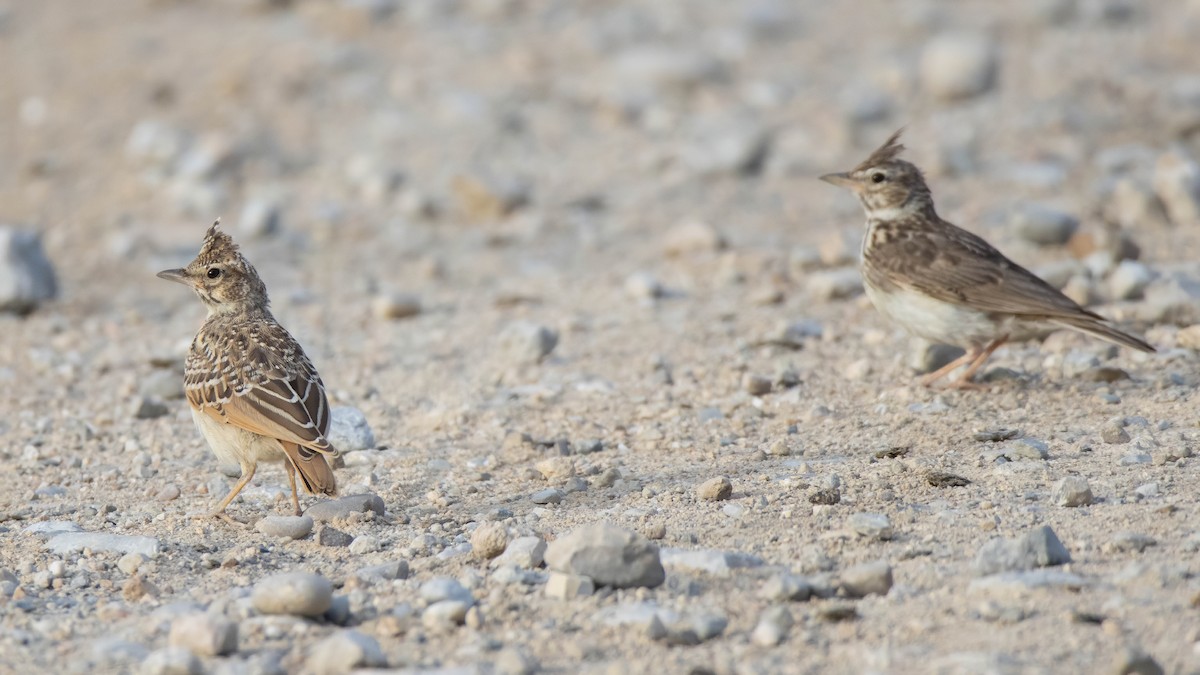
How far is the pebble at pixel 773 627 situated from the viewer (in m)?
4.63

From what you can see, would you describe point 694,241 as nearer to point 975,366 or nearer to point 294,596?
point 975,366

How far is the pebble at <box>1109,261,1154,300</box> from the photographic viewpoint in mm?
9305

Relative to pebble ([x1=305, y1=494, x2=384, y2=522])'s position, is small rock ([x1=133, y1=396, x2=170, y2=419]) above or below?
Answer: below

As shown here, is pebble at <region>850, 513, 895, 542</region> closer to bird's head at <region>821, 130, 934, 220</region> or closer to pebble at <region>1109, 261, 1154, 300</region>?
bird's head at <region>821, 130, 934, 220</region>

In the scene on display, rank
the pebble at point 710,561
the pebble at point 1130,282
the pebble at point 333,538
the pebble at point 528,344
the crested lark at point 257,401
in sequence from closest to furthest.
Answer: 1. the pebble at point 710,561
2. the pebble at point 333,538
3. the crested lark at point 257,401
4. the pebble at point 528,344
5. the pebble at point 1130,282

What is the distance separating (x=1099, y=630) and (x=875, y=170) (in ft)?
15.3

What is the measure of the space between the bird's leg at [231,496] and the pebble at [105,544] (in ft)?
1.55

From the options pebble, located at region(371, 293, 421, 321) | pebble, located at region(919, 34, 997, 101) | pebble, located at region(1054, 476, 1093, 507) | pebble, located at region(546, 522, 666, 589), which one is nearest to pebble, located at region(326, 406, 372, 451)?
pebble, located at region(546, 522, 666, 589)

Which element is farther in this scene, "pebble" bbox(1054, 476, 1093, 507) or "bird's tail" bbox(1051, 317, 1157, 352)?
"bird's tail" bbox(1051, 317, 1157, 352)

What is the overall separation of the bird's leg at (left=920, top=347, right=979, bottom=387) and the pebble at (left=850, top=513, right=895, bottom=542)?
7.87 feet

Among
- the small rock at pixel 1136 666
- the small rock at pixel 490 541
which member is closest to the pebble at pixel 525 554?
the small rock at pixel 490 541

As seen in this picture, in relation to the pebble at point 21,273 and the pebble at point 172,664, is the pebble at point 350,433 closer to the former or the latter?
the pebble at point 172,664

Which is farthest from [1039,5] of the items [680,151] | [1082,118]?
[680,151]

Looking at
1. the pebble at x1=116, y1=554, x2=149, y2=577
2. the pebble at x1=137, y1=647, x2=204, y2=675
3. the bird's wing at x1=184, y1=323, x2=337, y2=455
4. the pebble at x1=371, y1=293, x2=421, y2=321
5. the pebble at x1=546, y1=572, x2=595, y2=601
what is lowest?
the pebble at x1=371, y1=293, x2=421, y2=321
